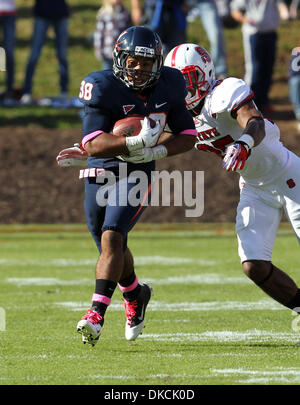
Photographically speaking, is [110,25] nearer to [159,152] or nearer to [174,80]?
[174,80]

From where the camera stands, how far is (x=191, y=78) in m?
5.73

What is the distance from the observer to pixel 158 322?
6.34 metres

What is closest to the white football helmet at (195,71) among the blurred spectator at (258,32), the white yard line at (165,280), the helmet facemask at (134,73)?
the helmet facemask at (134,73)

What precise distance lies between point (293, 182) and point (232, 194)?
7.67 metres

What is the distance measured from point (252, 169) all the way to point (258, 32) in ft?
25.8

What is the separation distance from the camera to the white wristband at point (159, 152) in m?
5.52

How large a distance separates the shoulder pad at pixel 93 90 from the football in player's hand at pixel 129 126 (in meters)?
0.18

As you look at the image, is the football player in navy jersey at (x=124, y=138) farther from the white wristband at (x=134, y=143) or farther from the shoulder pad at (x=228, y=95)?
the shoulder pad at (x=228, y=95)

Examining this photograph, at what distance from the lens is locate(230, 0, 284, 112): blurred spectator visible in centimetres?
1311

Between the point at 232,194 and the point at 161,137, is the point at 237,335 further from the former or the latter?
the point at 232,194

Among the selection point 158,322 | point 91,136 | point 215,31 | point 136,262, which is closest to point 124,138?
point 91,136

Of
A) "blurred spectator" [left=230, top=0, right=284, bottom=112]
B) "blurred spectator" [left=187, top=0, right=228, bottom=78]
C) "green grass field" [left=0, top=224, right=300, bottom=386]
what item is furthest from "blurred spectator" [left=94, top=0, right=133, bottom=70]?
"green grass field" [left=0, top=224, right=300, bottom=386]

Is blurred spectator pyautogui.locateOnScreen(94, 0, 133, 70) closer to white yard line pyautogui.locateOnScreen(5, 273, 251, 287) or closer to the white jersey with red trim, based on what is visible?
white yard line pyautogui.locateOnScreen(5, 273, 251, 287)

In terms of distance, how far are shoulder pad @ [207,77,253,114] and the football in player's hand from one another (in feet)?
1.25
